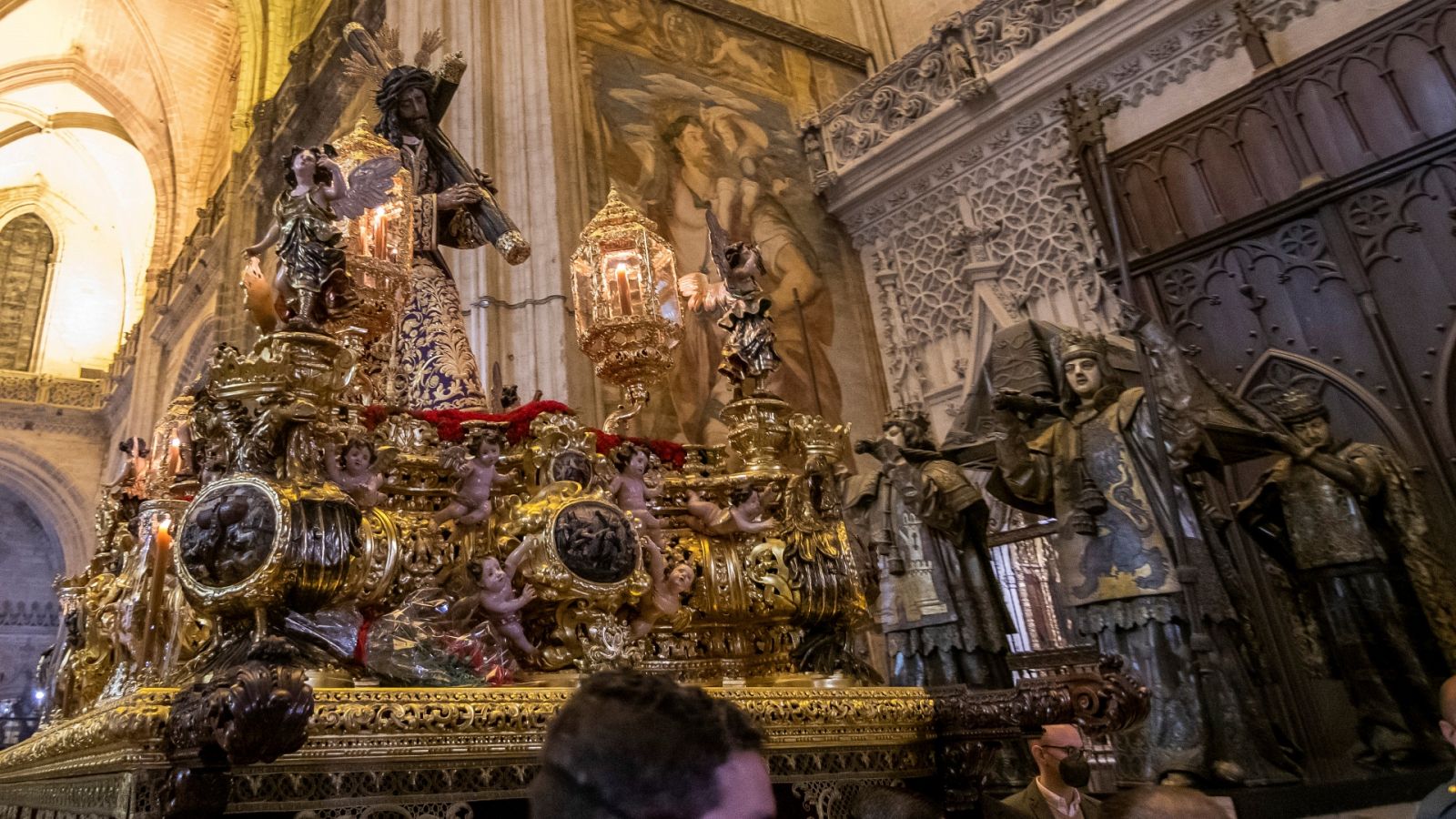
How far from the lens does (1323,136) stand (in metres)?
6.25

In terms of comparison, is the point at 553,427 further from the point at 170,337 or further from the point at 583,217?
the point at 170,337

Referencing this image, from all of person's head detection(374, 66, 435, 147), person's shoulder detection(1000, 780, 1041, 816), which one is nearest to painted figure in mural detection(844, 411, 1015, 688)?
person's shoulder detection(1000, 780, 1041, 816)

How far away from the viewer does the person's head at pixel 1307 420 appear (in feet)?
15.1

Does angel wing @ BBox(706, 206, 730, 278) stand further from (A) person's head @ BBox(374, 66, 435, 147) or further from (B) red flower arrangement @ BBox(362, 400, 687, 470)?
(A) person's head @ BBox(374, 66, 435, 147)

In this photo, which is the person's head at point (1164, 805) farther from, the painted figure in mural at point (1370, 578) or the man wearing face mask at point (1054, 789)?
the painted figure in mural at point (1370, 578)

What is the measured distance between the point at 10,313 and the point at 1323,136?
69.9 feet

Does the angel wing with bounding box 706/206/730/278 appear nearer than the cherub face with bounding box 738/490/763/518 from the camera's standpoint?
No

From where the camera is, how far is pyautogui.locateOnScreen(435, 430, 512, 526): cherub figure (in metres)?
2.00

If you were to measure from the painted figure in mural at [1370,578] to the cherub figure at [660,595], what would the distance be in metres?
3.69

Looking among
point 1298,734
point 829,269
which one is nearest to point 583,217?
point 829,269

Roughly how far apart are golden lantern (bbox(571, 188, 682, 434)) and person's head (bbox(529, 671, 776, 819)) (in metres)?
1.96

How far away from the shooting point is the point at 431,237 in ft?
8.95

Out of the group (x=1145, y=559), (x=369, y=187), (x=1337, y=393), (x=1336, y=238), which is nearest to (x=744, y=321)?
(x=369, y=187)

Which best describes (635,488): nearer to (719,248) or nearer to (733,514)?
(733,514)
